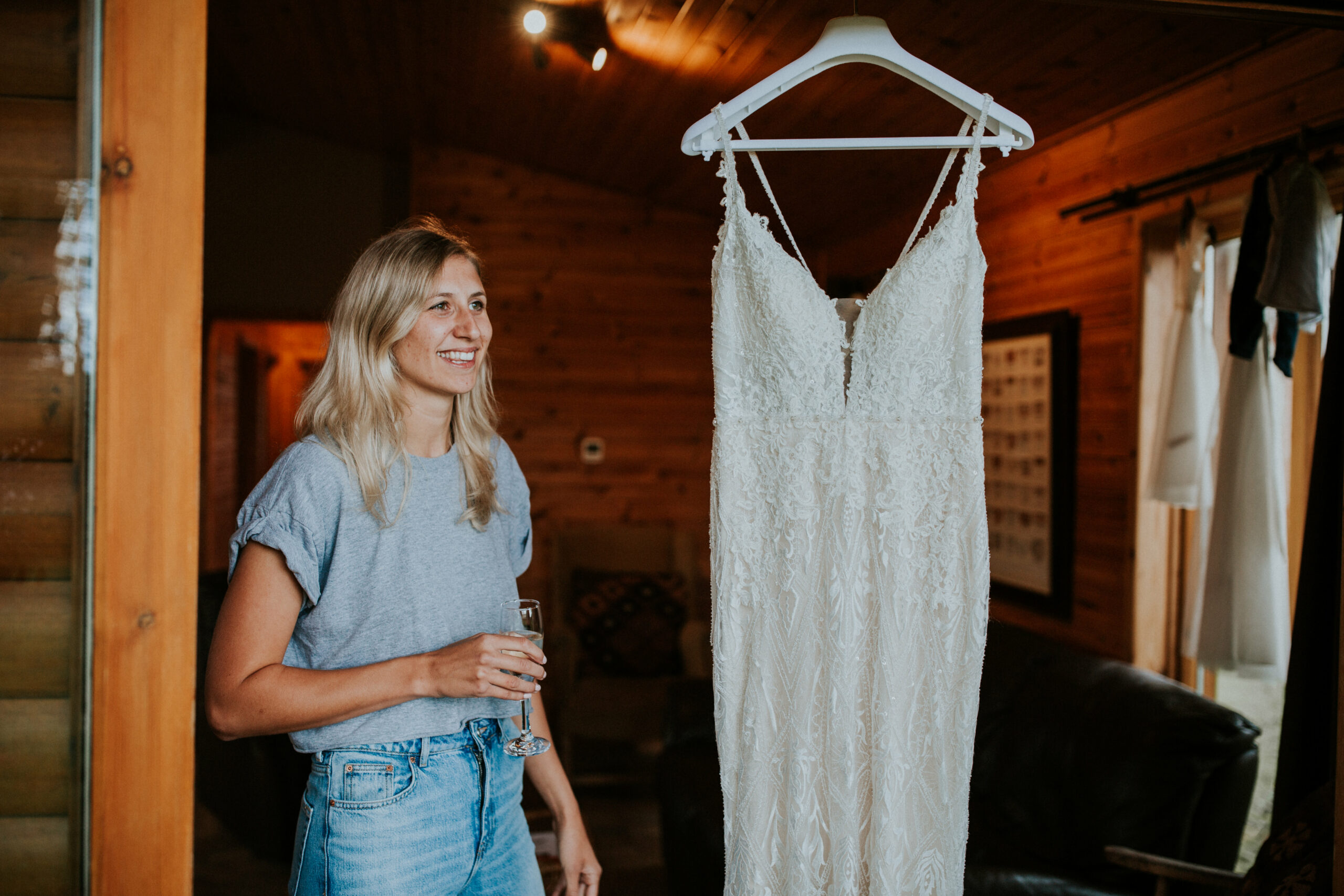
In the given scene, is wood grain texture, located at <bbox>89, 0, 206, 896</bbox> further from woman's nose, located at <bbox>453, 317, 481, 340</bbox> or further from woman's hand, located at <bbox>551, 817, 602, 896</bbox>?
woman's hand, located at <bbox>551, 817, 602, 896</bbox>

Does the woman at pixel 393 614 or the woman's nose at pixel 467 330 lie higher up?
the woman's nose at pixel 467 330

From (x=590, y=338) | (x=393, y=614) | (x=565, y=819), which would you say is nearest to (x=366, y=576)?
(x=393, y=614)

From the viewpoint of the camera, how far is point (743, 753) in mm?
1395

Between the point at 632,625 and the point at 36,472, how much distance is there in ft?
11.2

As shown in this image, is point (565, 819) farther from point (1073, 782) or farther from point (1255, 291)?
point (1255, 291)

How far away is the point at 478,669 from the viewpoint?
1.20 m

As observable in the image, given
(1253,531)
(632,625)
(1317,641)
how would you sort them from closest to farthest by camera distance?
(1317,641) → (1253,531) → (632,625)

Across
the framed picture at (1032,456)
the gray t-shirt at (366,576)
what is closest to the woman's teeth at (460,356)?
the gray t-shirt at (366,576)

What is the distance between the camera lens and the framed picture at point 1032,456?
3.03 meters

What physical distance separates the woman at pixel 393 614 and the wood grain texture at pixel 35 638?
0.21 metres

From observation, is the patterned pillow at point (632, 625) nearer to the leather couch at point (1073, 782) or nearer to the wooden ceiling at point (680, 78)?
the leather couch at point (1073, 782)

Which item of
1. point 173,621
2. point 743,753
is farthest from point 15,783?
point 743,753

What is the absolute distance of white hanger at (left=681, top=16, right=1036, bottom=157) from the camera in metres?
1.34

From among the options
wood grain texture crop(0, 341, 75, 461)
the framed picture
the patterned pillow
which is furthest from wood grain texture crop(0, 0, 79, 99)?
the patterned pillow
